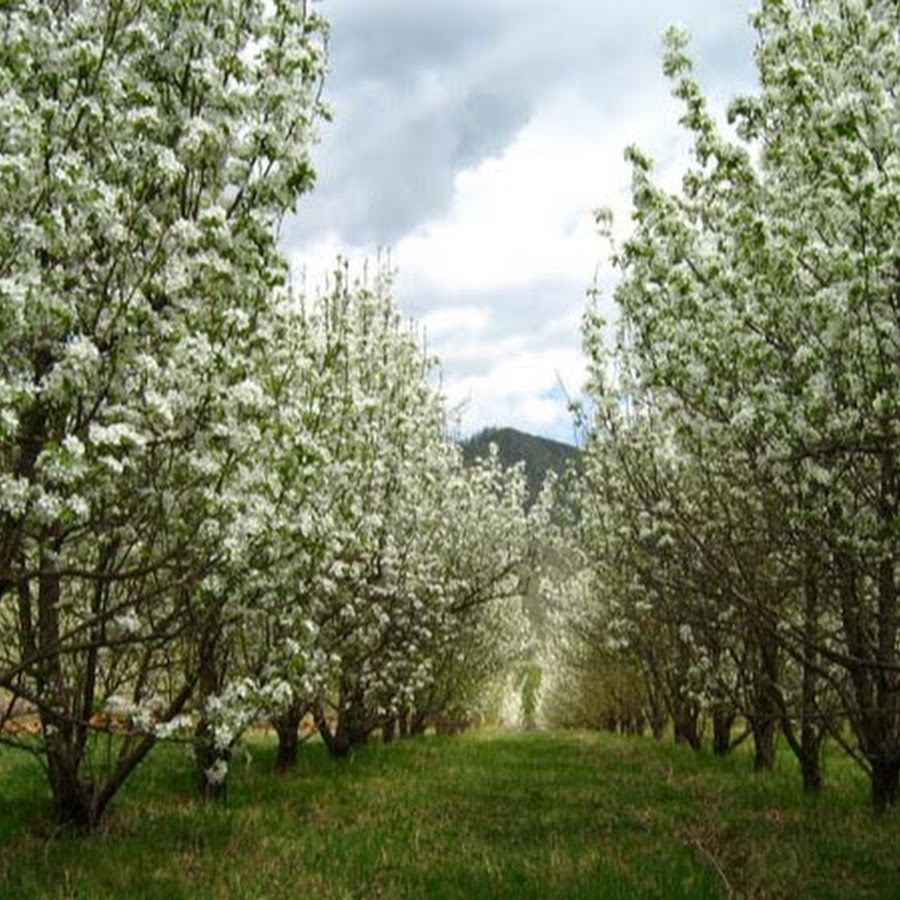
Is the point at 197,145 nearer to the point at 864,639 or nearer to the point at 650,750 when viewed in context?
the point at 864,639

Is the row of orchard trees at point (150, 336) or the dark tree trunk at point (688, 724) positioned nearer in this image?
the row of orchard trees at point (150, 336)

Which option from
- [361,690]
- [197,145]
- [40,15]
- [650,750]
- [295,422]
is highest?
[40,15]

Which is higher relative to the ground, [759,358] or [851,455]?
[759,358]

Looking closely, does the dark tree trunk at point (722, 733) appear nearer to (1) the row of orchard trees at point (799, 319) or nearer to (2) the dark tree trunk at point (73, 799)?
Result: (1) the row of orchard trees at point (799, 319)

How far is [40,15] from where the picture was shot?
27.2 feet

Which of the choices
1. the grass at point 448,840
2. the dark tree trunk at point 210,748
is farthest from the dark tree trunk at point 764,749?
the dark tree trunk at point 210,748

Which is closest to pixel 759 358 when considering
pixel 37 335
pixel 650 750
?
pixel 37 335

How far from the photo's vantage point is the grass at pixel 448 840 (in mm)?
10609

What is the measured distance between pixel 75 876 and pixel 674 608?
12198mm

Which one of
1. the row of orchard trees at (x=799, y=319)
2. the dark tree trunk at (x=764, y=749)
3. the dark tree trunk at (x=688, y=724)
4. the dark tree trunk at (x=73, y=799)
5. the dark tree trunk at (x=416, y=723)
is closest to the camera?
the row of orchard trees at (x=799, y=319)

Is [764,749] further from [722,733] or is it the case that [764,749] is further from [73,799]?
[73,799]

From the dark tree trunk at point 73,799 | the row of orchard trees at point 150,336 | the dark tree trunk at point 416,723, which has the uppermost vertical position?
the row of orchard trees at point 150,336

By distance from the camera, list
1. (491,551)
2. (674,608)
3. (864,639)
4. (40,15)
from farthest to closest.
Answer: (491,551) < (674,608) < (864,639) < (40,15)

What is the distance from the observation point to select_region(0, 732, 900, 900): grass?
34.8 feet
